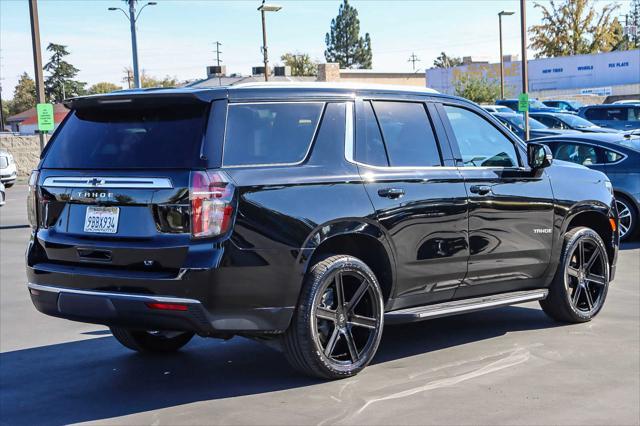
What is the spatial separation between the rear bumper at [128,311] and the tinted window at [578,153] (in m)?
9.40

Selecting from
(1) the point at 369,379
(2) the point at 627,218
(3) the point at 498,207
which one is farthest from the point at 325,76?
(1) the point at 369,379

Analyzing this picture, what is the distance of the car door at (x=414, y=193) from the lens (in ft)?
19.8

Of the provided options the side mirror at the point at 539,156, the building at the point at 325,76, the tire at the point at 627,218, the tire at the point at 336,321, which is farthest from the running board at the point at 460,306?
the building at the point at 325,76

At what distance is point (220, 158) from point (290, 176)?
1.61 ft

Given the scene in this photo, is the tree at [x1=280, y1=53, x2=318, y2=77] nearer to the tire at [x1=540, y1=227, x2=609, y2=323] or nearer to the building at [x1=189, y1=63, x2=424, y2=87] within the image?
the building at [x1=189, y1=63, x2=424, y2=87]

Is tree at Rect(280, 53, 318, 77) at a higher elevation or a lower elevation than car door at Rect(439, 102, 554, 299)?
higher

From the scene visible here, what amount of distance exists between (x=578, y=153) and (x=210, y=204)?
9.57 metres

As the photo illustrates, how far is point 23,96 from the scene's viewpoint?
136000mm

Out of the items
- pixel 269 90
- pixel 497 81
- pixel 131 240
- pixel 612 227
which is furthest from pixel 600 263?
pixel 497 81

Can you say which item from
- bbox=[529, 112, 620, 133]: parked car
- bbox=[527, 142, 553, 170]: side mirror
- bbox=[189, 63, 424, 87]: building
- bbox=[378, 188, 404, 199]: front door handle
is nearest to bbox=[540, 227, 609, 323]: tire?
bbox=[527, 142, 553, 170]: side mirror

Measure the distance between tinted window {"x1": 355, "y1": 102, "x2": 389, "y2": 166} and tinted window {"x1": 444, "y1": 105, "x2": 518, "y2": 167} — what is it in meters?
0.77

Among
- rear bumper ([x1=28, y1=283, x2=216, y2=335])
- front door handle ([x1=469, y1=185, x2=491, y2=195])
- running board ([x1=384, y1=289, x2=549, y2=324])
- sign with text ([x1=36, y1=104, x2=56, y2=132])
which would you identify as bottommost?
running board ([x1=384, y1=289, x2=549, y2=324])

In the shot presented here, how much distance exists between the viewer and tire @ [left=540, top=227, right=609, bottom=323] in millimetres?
7375

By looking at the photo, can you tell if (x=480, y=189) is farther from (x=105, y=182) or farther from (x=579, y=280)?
(x=105, y=182)
